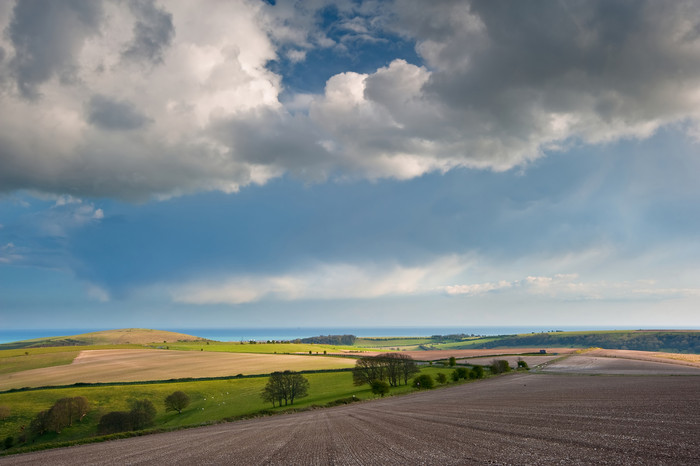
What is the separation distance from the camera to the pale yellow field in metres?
96.1

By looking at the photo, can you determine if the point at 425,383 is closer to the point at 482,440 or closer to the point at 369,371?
the point at 369,371

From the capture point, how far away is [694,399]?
→ 91.0ft

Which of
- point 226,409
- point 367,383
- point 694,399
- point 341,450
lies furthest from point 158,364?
point 694,399

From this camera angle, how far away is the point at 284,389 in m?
73.2

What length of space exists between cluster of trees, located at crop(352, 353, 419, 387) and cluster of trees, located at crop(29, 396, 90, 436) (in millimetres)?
57857

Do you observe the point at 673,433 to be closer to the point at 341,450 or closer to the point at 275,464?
the point at 341,450

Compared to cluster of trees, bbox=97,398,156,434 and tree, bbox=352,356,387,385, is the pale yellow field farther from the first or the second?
cluster of trees, bbox=97,398,156,434

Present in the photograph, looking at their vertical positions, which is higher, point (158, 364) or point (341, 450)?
point (341, 450)

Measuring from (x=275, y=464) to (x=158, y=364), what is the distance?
130135mm

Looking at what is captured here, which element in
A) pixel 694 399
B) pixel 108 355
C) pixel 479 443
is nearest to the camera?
pixel 479 443

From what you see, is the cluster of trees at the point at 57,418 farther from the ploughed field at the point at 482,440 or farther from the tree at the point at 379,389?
the tree at the point at 379,389

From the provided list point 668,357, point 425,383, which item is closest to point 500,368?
point 425,383

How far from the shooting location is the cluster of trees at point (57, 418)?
59000 millimetres

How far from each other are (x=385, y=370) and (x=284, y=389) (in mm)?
30457
